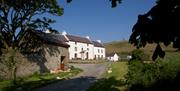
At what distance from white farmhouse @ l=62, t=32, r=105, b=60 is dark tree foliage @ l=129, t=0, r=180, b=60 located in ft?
316

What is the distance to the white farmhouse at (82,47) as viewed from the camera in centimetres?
10662

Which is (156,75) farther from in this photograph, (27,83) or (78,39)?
(78,39)

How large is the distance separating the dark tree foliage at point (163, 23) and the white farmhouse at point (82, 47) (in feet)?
316

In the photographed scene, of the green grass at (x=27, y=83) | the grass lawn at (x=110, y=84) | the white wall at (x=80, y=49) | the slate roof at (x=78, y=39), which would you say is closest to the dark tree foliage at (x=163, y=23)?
the grass lawn at (x=110, y=84)

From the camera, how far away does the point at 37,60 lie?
4525 cm

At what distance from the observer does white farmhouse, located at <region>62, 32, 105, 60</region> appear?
106625mm

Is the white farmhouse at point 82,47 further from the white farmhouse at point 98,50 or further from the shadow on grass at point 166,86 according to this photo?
the shadow on grass at point 166,86

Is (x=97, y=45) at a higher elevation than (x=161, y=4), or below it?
higher

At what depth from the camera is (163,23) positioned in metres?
5.38

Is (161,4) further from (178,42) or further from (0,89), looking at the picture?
(0,89)

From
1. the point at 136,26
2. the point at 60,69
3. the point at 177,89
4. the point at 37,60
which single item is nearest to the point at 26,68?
the point at 37,60

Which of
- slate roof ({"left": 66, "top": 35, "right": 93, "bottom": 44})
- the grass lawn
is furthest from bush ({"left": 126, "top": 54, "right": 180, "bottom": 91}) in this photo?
slate roof ({"left": 66, "top": 35, "right": 93, "bottom": 44})

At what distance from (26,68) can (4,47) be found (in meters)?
3.97

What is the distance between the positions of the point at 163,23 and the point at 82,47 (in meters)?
106
